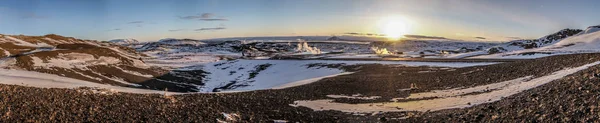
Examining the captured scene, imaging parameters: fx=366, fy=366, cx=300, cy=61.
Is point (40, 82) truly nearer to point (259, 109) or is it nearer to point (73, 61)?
point (259, 109)

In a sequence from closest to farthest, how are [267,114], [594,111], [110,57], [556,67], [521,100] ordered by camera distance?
[594,111] < [521,100] < [267,114] < [556,67] < [110,57]

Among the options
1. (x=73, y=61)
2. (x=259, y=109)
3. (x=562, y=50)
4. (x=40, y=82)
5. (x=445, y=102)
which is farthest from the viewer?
(x=562, y=50)

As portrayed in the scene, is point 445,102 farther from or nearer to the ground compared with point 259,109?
farther from the ground

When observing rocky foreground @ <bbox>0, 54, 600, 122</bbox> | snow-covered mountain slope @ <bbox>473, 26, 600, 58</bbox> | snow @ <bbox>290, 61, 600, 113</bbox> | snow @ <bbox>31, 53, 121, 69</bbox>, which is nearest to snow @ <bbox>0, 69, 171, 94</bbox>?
rocky foreground @ <bbox>0, 54, 600, 122</bbox>

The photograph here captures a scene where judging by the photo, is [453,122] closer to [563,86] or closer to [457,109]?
[457,109]

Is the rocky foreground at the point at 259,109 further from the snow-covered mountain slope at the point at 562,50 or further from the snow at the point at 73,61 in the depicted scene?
the snow-covered mountain slope at the point at 562,50

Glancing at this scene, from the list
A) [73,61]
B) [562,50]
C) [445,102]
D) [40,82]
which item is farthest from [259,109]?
[562,50]

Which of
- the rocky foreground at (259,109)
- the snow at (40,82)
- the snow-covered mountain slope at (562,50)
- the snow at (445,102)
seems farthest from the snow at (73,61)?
the snow-covered mountain slope at (562,50)

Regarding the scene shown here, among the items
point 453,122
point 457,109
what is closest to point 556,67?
point 457,109

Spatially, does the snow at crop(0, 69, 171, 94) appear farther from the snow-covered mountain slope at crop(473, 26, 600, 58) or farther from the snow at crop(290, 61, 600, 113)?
the snow-covered mountain slope at crop(473, 26, 600, 58)

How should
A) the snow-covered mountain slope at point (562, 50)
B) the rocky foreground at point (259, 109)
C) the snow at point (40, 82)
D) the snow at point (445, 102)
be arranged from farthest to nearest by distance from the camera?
the snow-covered mountain slope at point (562, 50) → the snow at point (40, 82) → the snow at point (445, 102) → the rocky foreground at point (259, 109)

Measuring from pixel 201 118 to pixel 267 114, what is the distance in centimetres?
403

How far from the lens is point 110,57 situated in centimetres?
8325

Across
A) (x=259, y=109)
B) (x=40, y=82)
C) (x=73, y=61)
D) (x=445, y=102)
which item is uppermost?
(x=445, y=102)
